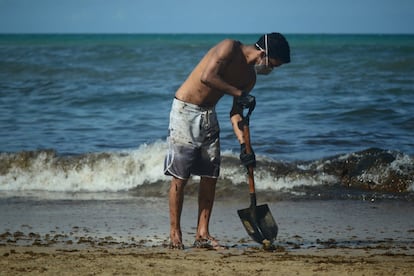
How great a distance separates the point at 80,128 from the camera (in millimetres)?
12055

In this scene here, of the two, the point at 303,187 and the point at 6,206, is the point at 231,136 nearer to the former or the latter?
the point at 303,187

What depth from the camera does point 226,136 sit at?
1115cm

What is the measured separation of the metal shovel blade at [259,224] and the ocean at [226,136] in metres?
2.32

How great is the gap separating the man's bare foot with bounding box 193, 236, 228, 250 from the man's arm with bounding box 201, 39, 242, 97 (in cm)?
105

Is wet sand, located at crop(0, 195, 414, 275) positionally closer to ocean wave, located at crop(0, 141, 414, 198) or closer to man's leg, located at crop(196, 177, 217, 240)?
man's leg, located at crop(196, 177, 217, 240)

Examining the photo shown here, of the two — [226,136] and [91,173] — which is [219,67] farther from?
[226,136]

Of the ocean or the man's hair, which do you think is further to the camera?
the ocean

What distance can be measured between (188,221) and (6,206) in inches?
73.0

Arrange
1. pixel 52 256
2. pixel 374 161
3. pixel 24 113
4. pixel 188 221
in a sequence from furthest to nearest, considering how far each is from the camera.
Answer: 1. pixel 24 113
2. pixel 374 161
3. pixel 188 221
4. pixel 52 256

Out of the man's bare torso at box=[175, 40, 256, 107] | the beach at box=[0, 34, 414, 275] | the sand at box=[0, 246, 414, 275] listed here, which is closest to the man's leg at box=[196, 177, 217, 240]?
the beach at box=[0, 34, 414, 275]

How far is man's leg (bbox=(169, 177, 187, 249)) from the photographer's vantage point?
5.33 metres

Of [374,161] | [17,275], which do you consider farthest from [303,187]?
[17,275]

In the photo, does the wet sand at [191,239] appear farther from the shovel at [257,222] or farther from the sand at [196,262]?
the shovel at [257,222]

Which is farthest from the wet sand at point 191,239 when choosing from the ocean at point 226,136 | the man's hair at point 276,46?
the man's hair at point 276,46
